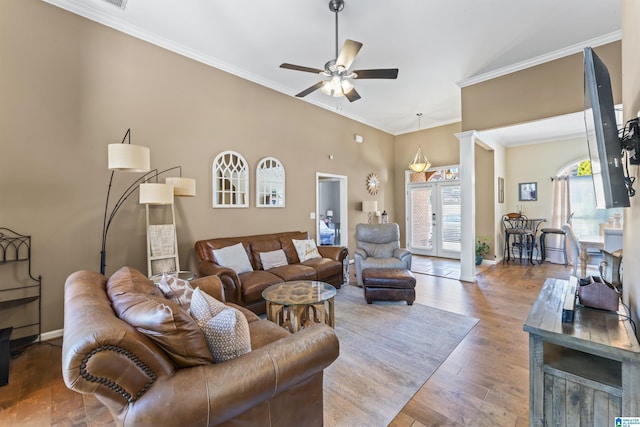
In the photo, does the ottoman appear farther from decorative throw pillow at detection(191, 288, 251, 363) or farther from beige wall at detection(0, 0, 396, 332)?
decorative throw pillow at detection(191, 288, 251, 363)

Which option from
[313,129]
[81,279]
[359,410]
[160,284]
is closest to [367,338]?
[359,410]

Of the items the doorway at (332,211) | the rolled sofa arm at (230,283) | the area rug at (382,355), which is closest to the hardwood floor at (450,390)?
the area rug at (382,355)

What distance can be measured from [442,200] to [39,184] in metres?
7.32

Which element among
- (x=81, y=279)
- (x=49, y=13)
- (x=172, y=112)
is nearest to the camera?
(x=81, y=279)

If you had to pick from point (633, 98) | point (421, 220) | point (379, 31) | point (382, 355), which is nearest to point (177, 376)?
point (382, 355)

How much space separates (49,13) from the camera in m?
2.71

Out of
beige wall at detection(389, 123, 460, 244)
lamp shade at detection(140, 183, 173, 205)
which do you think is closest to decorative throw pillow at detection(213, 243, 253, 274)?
lamp shade at detection(140, 183, 173, 205)

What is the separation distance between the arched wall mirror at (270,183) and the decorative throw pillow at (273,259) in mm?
925

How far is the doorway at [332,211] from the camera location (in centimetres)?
577

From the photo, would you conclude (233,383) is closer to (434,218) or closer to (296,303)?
(296,303)

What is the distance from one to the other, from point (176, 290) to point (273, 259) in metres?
2.21

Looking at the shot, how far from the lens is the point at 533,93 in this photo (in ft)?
13.4

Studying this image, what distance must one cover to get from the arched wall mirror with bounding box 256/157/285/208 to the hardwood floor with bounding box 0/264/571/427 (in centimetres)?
298

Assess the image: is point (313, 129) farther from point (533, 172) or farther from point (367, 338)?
point (533, 172)
